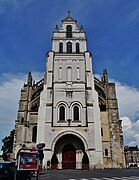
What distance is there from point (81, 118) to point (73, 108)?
2.08 m

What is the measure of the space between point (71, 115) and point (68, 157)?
20.5 feet

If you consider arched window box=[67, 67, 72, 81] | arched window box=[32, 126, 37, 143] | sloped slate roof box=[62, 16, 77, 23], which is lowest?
arched window box=[32, 126, 37, 143]

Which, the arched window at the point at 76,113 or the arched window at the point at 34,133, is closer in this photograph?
the arched window at the point at 76,113

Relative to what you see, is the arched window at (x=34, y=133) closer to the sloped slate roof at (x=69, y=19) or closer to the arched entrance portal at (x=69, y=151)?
the arched entrance portal at (x=69, y=151)

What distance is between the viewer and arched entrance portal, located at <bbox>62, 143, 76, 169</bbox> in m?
28.8

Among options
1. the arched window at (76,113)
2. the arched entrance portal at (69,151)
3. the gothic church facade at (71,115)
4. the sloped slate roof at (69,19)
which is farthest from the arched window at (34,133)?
the sloped slate roof at (69,19)

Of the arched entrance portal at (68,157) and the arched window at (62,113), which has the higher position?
the arched window at (62,113)

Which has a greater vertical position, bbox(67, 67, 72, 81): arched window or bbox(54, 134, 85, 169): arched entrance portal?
bbox(67, 67, 72, 81): arched window

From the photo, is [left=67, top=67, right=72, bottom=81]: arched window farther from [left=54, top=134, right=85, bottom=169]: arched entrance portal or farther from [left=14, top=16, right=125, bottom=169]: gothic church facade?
[left=54, top=134, right=85, bottom=169]: arched entrance portal

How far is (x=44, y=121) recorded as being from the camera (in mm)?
29594

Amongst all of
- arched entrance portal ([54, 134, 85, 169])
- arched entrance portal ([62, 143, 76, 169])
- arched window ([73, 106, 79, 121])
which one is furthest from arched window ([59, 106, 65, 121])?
arched entrance portal ([62, 143, 76, 169])

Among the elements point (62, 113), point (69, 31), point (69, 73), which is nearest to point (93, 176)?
point (62, 113)

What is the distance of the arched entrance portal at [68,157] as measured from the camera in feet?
94.3

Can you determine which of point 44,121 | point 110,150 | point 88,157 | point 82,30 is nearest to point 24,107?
point 44,121
